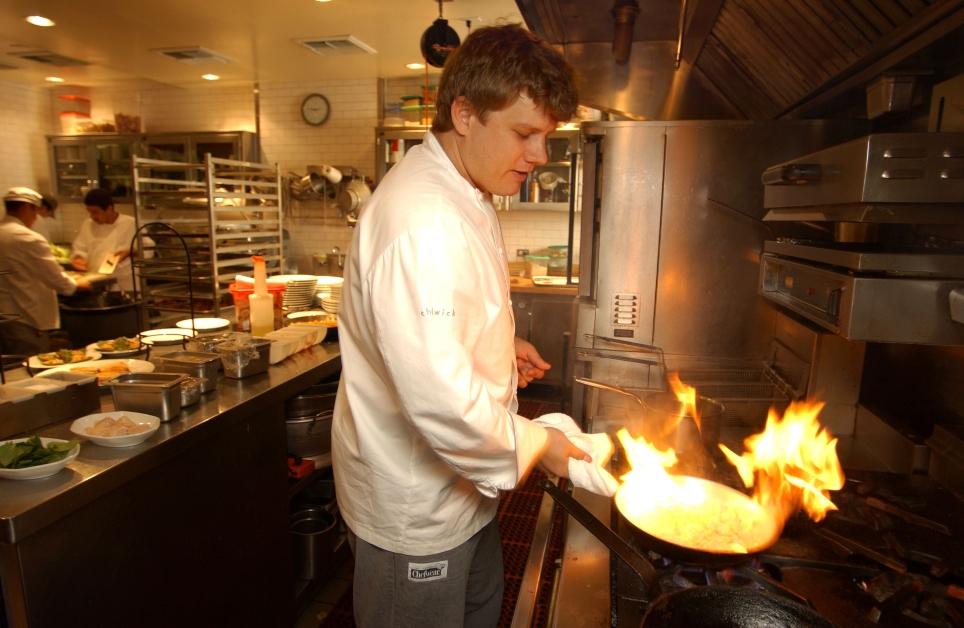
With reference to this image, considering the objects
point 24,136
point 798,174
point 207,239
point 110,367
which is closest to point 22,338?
point 207,239

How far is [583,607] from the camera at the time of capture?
1093mm

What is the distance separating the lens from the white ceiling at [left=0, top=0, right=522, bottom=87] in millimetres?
4223

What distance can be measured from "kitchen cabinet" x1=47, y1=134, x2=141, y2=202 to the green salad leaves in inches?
251

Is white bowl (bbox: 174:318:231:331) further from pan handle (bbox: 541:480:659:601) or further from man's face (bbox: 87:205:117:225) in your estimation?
man's face (bbox: 87:205:117:225)

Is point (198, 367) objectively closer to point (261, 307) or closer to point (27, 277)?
point (261, 307)

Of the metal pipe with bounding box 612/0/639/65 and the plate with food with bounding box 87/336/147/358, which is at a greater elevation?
the metal pipe with bounding box 612/0/639/65

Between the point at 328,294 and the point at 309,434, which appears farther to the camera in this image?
the point at 328,294

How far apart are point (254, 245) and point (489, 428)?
4.29 meters

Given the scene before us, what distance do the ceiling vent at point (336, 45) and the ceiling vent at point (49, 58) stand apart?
263 centimetres

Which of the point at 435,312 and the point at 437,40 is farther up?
the point at 437,40

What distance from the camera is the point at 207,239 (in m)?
5.00

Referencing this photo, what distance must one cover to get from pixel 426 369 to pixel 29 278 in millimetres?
4939

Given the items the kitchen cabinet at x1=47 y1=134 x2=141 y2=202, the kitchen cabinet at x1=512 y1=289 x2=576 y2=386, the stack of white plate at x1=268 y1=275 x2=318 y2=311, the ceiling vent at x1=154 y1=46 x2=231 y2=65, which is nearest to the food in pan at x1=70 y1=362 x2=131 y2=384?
the stack of white plate at x1=268 y1=275 x2=318 y2=311

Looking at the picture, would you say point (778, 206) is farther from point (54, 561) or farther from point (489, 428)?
point (54, 561)
